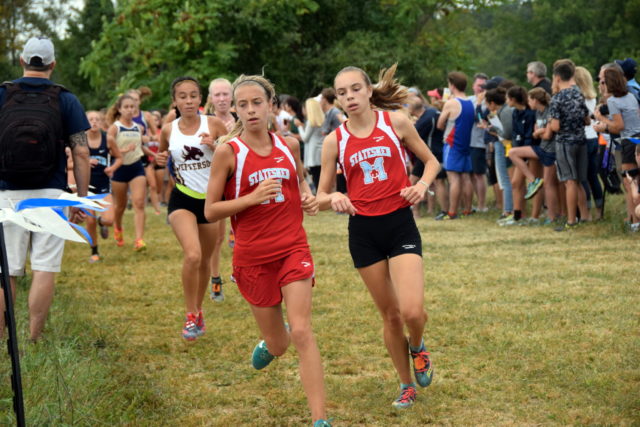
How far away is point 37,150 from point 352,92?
7.67ft

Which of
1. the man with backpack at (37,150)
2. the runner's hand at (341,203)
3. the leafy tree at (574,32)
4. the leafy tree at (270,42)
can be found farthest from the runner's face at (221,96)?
the leafy tree at (574,32)

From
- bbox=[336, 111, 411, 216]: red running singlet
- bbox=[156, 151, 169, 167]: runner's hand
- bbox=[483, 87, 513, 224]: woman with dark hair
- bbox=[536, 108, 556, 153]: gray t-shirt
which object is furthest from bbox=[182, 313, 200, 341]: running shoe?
bbox=[483, 87, 513, 224]: woman with dark hair

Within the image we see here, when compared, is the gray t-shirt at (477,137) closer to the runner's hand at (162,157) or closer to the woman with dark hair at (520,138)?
the woman with dark hair at (520,138)

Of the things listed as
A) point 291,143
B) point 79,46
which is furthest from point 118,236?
point 79,46

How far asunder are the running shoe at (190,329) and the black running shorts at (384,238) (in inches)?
101

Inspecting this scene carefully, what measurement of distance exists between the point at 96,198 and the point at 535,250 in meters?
8.65

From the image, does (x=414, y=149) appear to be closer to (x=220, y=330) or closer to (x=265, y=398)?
(x=265, y=398)

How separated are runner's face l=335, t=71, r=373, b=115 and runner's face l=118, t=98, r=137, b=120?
8209mm

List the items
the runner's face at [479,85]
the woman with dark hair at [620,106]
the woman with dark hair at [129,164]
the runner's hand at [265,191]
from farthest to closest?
the runner's face at [479,85] < the woman with dark hair at [129,164] < the woman with dark hair at [620,106] < the runner's hand at [265,191]

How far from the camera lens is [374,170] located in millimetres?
5727

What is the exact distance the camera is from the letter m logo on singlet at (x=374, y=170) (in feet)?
18.8

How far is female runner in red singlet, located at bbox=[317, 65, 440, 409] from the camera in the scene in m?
5.63

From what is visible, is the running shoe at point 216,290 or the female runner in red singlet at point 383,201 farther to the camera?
the running shoe at point 216,290

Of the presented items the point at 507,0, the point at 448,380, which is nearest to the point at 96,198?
the point at 448,380
